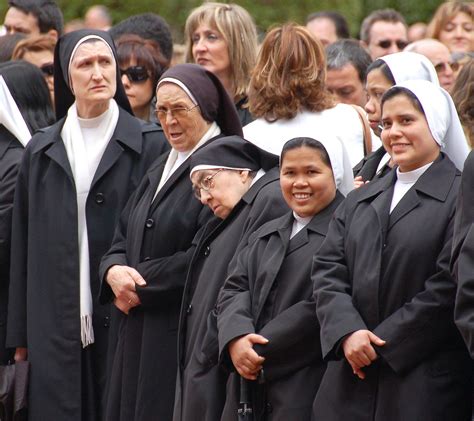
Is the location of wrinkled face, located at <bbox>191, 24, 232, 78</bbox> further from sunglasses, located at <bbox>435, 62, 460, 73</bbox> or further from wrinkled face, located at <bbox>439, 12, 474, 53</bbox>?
wrinkled face, located at <bbox>439, 12, 474, 53</bbox>

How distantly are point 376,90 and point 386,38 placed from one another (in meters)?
3.99

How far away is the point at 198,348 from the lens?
6598 millimetres

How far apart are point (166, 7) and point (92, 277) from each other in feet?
26.0

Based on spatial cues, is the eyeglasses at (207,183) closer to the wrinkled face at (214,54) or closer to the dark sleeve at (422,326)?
the dark sleeve at (422,326)

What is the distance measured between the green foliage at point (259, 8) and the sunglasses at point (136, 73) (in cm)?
548

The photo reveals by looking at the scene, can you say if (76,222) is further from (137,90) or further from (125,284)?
(137,90)

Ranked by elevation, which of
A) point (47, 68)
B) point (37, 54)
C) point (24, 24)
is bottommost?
point (47, 68)

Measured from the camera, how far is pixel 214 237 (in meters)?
6.86

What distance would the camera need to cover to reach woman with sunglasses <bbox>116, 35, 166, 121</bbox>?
8898 mm

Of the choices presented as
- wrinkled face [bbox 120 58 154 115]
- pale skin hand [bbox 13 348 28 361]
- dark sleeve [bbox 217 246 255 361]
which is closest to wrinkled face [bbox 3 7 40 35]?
wrinkled face [bbox 120 58 154 115]

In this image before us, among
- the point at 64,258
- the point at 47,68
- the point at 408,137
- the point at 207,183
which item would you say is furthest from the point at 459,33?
the point at 408,137

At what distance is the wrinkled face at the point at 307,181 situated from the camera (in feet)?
20.2

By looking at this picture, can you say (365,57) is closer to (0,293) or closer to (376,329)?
(0,293)

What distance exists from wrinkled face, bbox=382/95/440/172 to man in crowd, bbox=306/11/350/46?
17.6ft
